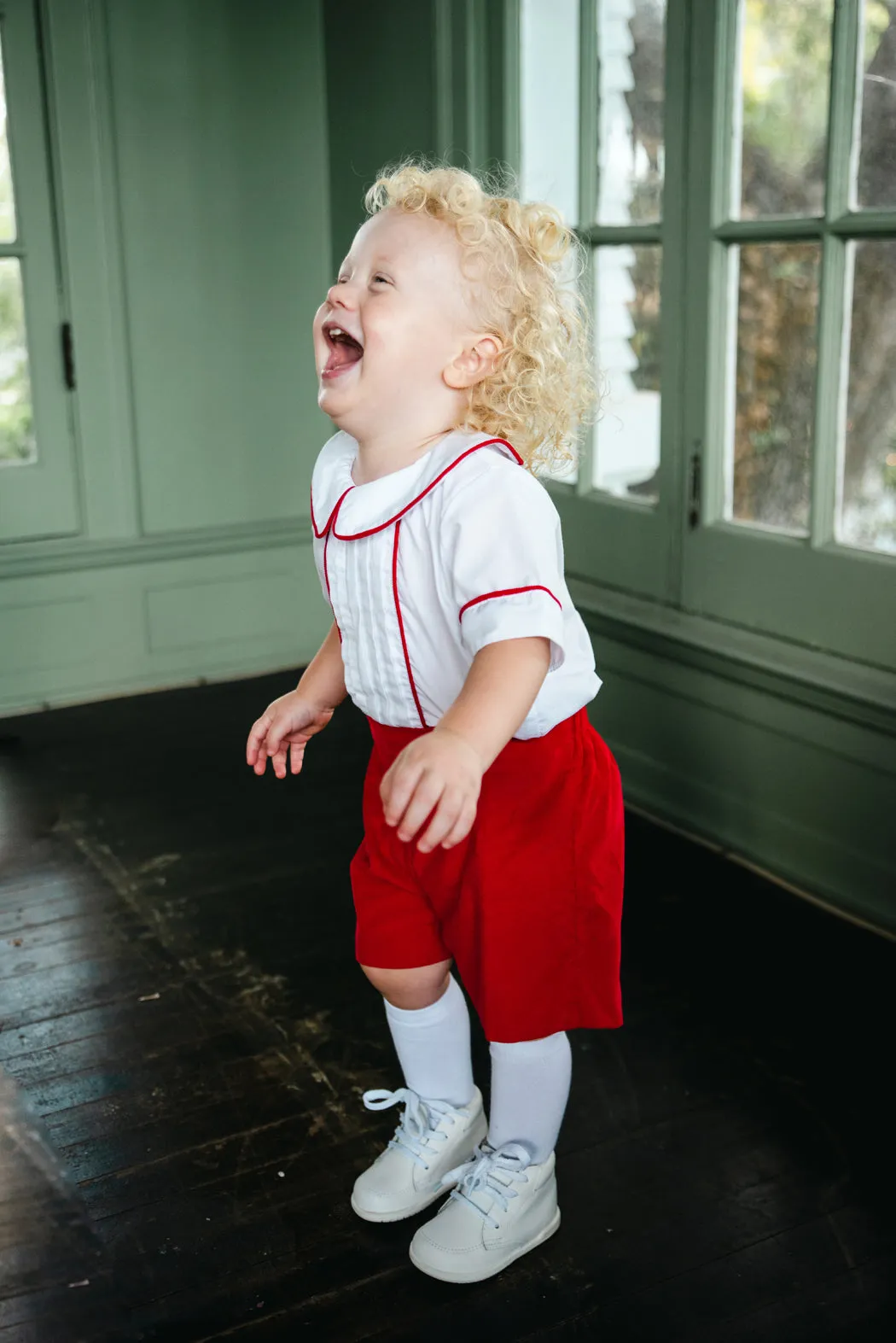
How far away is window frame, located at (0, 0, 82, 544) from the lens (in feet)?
11.3

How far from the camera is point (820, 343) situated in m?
2.36

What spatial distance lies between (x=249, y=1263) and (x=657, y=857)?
4.30 ft

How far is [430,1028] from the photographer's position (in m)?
1.59

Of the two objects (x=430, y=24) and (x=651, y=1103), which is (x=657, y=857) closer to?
(x=651, y=1103)

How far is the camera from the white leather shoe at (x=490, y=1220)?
152 centimetres

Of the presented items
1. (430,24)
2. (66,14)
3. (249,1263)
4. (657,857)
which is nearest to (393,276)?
(249,1263)

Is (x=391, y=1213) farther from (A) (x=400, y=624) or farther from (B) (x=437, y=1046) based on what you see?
(A) (x=400, y=624)

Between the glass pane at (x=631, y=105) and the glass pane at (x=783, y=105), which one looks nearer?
the glass pane at (x=783, y=105)

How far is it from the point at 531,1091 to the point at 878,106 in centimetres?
165

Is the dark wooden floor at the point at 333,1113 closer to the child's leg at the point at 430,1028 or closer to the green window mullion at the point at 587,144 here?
the child's leg at the point at 430,1028

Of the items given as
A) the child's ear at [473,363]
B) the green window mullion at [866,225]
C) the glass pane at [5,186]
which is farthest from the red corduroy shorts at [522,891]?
the glass pane at [5,186]

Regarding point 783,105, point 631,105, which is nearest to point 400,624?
point 783,105

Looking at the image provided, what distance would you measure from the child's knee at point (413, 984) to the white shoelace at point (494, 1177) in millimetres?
191

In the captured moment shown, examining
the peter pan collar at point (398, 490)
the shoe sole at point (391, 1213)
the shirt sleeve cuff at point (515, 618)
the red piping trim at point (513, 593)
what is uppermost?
the peter pan collar at point (398, 490)
